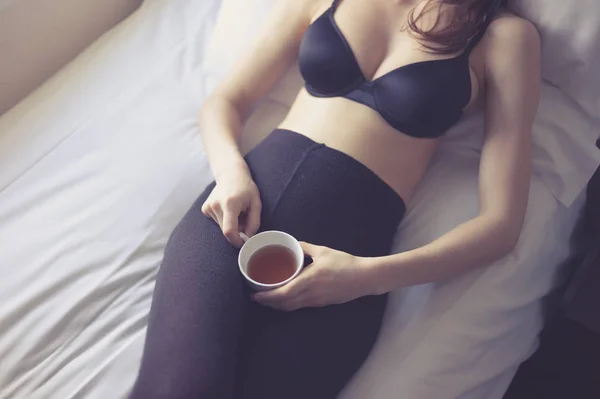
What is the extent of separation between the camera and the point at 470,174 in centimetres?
110

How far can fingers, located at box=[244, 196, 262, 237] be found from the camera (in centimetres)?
92

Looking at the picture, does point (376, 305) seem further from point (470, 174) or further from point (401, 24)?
point (401, 24)

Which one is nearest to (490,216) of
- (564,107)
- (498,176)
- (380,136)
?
(498,176)

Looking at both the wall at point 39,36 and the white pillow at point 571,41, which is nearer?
the white pillow at point 571,41

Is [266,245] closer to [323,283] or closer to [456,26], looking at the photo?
[323,283]

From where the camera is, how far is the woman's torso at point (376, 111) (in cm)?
100

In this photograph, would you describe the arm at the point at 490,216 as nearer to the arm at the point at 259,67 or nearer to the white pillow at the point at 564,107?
the white pillow at the point at 564,107

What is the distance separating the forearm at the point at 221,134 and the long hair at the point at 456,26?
389 millimetres

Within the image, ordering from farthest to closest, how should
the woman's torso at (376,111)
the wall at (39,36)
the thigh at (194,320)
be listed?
the wall at (39,36) → the woman's torso at (376,111) → the thigh at (194,320)

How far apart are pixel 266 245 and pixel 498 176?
418 millimetres

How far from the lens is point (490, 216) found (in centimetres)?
92

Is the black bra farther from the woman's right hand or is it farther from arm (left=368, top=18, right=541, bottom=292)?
the woman's right hand

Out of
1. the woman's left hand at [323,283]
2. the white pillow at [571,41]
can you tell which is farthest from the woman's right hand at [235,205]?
the white pillow at [571,41]

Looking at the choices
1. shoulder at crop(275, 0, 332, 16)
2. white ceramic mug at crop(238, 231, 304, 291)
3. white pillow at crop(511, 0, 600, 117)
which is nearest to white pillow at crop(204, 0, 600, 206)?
white pillow at crop(511, 0, 600, 117)
